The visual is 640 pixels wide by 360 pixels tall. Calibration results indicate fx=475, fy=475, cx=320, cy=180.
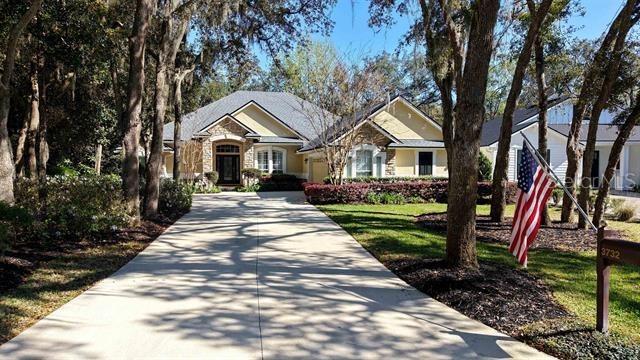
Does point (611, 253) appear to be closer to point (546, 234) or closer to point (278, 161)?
point (546, 234)

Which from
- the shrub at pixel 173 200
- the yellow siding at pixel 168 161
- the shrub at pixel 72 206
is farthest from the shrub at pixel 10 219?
the yellow siding at pixel 168 161

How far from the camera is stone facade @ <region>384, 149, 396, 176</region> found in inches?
1040

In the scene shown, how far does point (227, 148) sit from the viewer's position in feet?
98.9

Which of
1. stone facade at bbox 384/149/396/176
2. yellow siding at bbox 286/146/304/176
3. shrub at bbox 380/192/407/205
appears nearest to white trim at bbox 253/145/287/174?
yellow siding at bbox 286/146/304/176

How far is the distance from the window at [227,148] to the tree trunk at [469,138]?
24145 millimetres

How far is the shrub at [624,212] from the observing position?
591 inches

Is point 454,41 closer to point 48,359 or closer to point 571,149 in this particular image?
point 571,149

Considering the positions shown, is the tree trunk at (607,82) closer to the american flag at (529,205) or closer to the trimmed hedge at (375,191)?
the american flag at (529,205)

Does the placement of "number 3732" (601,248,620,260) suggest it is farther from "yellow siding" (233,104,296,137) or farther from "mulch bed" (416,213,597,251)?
"yellow siding" (233,104,296,137)

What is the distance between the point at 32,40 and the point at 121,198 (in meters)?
6.33

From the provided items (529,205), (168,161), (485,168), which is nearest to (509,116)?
(529,205)

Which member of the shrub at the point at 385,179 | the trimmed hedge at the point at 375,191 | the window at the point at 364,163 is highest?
the window at the point at 364,163

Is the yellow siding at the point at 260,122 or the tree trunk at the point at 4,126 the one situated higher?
the yellow siding at the point at 260,122

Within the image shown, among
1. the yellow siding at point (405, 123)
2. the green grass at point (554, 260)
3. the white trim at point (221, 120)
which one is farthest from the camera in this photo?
the white trim at point (221, 120)
